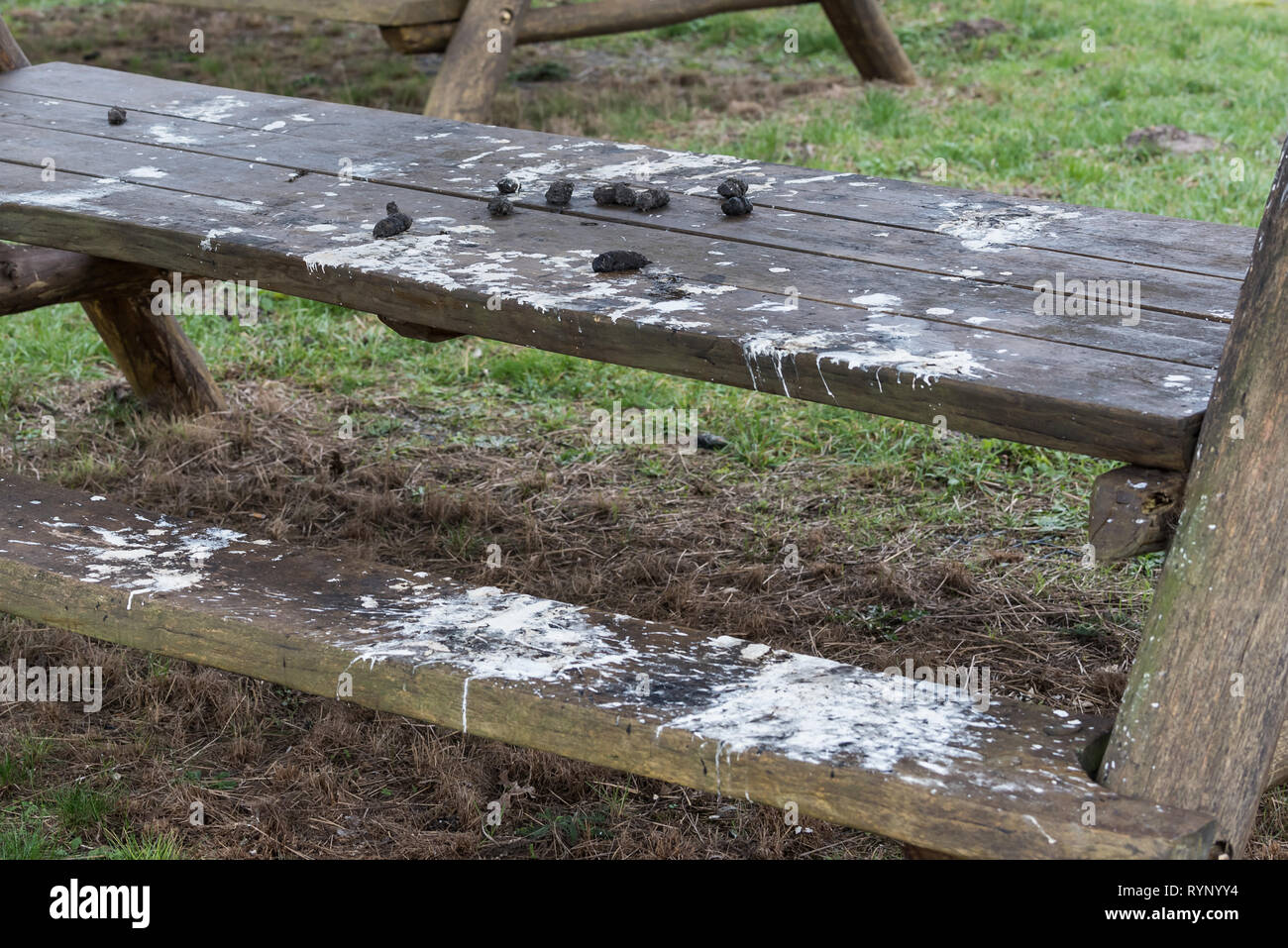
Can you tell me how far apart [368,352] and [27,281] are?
5.07 ft

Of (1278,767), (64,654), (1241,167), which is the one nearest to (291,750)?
(64,654)

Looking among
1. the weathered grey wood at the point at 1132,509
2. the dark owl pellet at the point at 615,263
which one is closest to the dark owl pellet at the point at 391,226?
the dark owl pellet at the point at 615,263

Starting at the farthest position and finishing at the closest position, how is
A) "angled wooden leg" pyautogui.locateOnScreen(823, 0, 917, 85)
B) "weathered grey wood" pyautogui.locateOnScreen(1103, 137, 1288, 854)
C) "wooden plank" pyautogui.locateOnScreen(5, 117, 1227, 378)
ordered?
1. "angled wooden leg" pyautogui.locateOnScreen(823, 0, 917, 85)
2. "wooden plank" pyautogui.locateOnScreen(5, 117, 1227, 378)
3. "weathered grey wood" pyautogui.locateOnScreen(1103, 137, 1288, 854)

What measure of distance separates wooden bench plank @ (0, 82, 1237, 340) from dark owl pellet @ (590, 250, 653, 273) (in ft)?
0.82

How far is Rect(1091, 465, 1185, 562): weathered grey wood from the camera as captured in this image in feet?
5.84

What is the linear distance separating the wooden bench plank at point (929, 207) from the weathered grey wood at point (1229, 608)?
62 centimetres

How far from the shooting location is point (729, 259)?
232cm

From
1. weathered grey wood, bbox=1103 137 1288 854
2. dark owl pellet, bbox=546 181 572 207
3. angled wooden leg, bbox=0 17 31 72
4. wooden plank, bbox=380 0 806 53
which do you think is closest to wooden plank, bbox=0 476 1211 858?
weathered grey wood, bbox=1103 137 1288 854

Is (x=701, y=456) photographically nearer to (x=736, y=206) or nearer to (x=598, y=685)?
(x=736, y=206)

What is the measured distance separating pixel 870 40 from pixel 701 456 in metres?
4.37

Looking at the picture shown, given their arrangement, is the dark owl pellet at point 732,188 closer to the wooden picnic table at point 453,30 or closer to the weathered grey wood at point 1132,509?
the weathered grey wood at point 1132,509

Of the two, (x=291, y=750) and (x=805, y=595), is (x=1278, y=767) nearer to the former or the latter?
(x=805, y=595)

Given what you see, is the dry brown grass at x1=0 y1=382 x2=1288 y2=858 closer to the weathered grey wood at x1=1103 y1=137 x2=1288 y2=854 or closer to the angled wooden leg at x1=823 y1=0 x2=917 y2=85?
the weathered grey wood at x1=1103 y1=137 x2=1288 y2=854

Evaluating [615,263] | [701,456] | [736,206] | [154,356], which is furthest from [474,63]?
[615,263]
